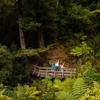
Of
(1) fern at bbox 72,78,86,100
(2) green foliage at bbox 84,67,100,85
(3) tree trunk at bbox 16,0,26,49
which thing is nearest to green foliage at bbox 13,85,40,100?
(2) green foliage at bbox 84,67,100,85

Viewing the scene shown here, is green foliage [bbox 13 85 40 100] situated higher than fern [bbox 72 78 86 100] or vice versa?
fern [bbox 72 78 86 100]

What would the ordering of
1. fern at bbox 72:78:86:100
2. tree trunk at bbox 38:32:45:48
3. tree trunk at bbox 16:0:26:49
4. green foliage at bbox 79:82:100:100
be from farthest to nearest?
tree trunk at bbox 38:32:45:48 → tree trunk at bbox 16:0:26:49 → fern at bbox 72:78:86:100 → green foliage at bbox 79:82:100:100

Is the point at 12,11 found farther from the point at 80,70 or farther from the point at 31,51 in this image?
the point at 80,70

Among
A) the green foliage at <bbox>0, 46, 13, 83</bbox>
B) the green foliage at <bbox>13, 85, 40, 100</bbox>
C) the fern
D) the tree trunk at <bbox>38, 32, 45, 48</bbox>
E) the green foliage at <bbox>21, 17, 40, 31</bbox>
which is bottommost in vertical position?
the green foliage at <bbox>13, 85, 40, 100</bbox>

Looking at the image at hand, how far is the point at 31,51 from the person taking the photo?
20500 millimetres

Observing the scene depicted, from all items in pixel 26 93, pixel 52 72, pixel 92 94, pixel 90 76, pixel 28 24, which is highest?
pixel 28 24

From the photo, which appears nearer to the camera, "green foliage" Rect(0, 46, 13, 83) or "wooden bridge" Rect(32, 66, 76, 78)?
"green foliage" Rect(0, 46, 13, 83)

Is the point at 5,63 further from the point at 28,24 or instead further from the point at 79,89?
the point at 79,89

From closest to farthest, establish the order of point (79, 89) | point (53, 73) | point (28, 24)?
point (79, 89) → point (53, 73) → point (28, 24)

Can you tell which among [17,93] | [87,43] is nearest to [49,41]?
[87,43]

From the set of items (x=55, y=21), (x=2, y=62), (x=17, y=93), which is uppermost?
(x=55, y=21)

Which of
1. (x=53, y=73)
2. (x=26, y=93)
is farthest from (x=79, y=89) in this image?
(x=53, y=73)

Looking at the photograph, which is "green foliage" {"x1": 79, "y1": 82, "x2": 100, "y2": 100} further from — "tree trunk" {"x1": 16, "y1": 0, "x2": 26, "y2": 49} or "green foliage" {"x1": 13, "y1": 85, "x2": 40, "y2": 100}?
"tree trunk" {"x1": 16, "y1": 0, "x2": 26, "y2": 49}

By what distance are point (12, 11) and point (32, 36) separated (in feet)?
8.46
